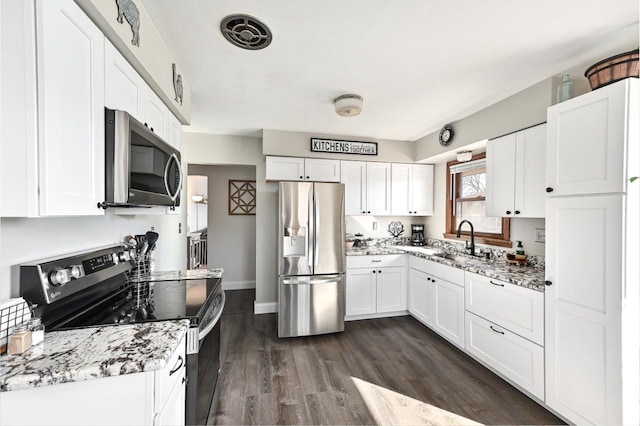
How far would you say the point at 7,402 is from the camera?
2.68 feet

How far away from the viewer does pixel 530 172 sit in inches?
88.7

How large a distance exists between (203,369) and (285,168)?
7.84 feet

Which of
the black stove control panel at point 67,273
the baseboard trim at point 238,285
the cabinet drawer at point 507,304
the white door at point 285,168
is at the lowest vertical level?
the baseboard trim at point 238,285

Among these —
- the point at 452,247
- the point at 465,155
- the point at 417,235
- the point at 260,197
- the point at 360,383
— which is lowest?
the point at 360,383

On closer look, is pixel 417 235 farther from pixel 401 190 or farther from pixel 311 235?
pixel 311 235

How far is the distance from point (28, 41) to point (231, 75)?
4.45ft

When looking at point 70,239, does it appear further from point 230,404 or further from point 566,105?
point 566,105

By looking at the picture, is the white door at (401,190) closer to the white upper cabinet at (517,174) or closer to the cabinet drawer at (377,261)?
the cabinet drawer at (377,261)

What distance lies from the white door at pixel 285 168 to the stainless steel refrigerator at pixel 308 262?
40 centimetres

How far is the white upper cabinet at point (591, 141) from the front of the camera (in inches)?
58.3

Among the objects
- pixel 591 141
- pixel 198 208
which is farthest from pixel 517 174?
pixel 198 208

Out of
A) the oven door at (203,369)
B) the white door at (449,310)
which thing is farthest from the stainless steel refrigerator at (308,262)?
the oven door at (203,369)

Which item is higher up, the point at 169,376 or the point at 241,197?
the point at 241,197

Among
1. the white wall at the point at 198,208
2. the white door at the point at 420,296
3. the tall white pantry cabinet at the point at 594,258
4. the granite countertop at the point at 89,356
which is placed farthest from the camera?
the white wall at the point at 198,208
